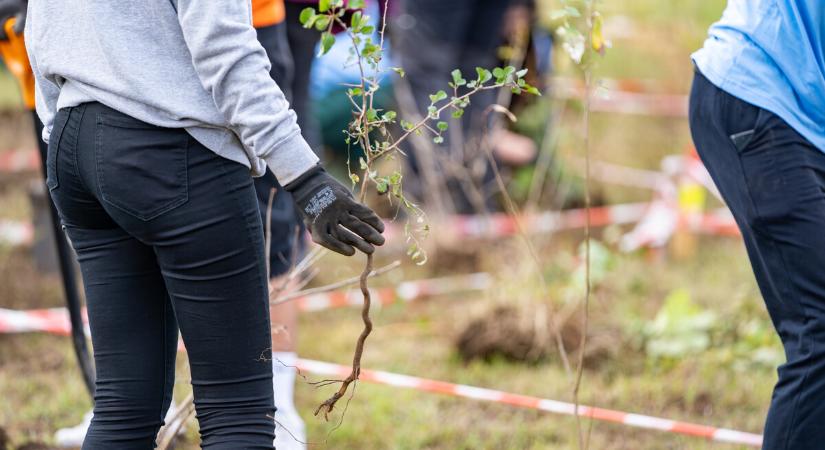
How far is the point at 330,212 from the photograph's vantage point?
1.96 metres

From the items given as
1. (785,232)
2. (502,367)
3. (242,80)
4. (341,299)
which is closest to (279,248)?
(502,367)

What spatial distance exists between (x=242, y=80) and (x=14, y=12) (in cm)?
112

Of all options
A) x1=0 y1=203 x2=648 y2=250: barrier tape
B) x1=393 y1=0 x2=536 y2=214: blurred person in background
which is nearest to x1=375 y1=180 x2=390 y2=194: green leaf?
x1=0 y1=203 x2=648 y2=250: barrier tape

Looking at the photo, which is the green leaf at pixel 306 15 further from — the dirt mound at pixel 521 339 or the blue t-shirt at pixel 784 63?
the dirt mound at pixel 521 339

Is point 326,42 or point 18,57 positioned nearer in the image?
point 326,42

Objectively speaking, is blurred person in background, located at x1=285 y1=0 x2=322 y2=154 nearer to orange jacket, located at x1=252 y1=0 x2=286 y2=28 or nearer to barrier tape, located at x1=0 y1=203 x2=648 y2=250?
orange jacket, located at x1=252 y1=0 x2=286 y2=28

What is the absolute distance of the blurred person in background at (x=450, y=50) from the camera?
17.4ft

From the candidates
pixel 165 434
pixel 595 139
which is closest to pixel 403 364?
pixel 165 434

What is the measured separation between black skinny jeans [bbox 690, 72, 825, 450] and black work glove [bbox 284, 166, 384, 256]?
84 cm

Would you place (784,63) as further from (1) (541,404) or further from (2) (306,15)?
(1) (541,404)

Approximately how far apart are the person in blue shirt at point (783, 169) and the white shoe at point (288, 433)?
4.01 ft

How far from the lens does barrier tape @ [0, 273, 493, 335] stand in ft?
13.3

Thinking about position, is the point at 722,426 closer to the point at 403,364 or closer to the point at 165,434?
the point at 403,364

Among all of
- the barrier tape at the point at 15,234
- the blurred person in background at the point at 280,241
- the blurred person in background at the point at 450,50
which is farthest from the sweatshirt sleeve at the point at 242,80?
the barrier tape at the point at 15,234
